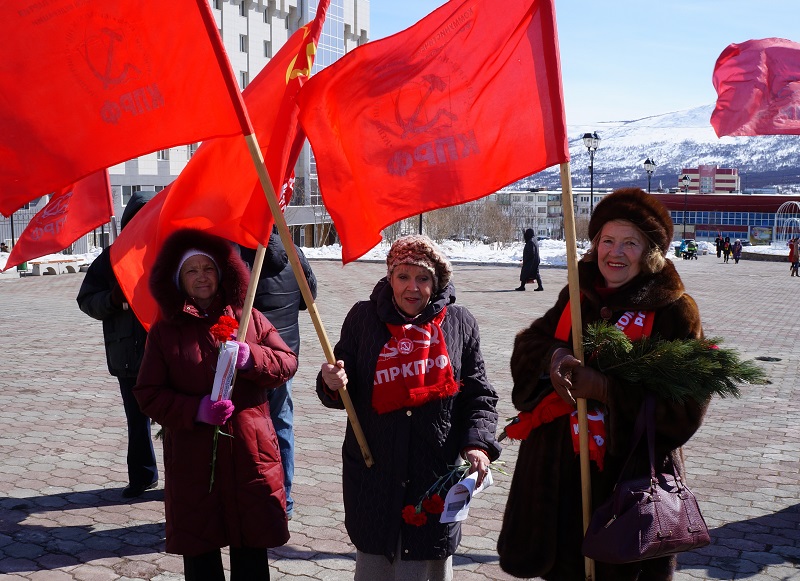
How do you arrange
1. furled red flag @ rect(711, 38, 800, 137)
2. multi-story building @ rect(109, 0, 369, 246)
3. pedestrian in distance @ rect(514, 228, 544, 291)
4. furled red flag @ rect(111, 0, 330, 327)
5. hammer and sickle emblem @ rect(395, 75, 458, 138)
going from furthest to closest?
1. multi-story building @ rect(109, 0, 369, 246)
2. pedestrian in distance @ rect(514, 228, 544, 291)
3. furled red flag @ rect(711, 38, 800, 137)
4. furled red flag @ rect(111, 0, 330, 327)
5. hammer and sickle emblem @ rect(395, 75, 458, 138)

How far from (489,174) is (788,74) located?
211 inches

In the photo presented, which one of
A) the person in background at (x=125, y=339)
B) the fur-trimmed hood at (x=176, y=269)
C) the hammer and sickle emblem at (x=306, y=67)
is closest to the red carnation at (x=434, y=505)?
the fur-trimmed hood at (x=176, y=269)

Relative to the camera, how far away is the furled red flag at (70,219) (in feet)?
20.6

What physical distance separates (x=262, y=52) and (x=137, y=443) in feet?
214

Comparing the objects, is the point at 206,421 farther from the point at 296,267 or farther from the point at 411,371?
the point at 411,371

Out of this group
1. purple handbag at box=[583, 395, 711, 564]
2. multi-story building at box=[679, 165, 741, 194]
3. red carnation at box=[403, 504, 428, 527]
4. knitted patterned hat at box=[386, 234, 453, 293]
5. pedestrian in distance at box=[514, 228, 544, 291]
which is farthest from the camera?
multi-story building at box=[679, 165, 741, 194]

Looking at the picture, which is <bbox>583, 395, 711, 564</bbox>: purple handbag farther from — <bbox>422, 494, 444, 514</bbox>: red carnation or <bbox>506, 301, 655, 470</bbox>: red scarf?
<bbox>422, 494, 444, 514</bbox>: red carnation

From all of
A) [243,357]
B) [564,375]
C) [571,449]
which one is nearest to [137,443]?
[243,357]

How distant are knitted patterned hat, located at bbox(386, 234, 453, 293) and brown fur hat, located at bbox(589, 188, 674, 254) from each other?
0.71 metres

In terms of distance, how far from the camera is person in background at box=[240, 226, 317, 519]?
18.7ft

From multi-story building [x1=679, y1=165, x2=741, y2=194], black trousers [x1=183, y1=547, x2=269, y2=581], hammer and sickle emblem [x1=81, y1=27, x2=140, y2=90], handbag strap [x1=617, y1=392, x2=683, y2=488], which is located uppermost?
multi-story building [x1=679, y1=165, x2=741, y2=194]

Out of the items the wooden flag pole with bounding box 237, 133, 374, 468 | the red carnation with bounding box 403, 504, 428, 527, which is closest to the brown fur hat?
the wooden flag pole with bounding box 237, 133, 374, 468

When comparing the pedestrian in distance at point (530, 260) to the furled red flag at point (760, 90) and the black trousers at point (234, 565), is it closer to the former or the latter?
the furled red flag at point (760, 90)

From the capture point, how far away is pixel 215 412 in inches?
158
